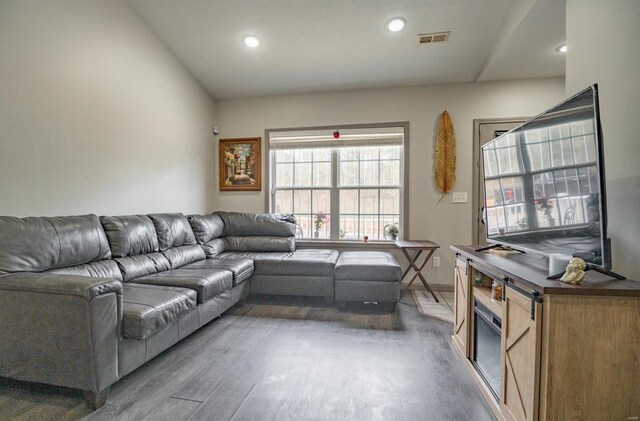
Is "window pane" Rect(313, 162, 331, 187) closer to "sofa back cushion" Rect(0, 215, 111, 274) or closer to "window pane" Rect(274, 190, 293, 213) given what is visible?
"window pane" Rect(274, 190, 293, 213)

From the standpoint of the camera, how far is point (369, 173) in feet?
13.0

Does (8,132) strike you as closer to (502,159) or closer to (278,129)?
(278,129)

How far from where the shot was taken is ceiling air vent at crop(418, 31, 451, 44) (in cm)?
289

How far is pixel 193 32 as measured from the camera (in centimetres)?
309

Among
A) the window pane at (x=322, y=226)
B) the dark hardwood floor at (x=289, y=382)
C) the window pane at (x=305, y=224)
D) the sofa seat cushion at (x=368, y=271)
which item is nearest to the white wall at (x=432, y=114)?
the sofa seat cushion at (x=368, y=271)

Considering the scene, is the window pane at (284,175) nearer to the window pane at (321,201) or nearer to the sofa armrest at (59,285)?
the window pane at (321,201)

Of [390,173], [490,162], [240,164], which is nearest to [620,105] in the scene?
[490,162]

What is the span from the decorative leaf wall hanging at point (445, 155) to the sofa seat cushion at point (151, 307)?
3.18 m

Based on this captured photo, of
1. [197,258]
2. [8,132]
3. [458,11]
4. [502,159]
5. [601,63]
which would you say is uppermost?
[458,11]

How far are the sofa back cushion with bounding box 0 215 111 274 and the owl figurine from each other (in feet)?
9.24

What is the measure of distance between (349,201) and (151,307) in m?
2.85

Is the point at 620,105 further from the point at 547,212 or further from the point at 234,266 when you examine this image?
the point at 234,266

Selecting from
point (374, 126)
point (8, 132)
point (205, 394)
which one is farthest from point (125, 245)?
point (374, 126)

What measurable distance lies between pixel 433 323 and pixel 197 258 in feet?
8.37
